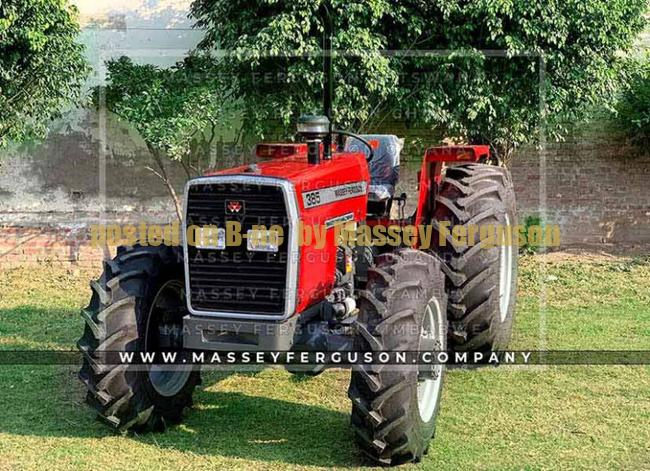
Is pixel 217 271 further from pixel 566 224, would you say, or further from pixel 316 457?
pixel 566 224

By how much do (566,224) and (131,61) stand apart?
6.08 metres

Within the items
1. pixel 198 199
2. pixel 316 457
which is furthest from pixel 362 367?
pixel 198 199

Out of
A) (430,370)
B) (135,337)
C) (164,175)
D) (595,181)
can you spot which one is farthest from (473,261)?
(595,181)

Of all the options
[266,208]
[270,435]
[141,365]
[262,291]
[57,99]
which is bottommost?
[270,435]

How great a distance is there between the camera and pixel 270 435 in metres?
4.68

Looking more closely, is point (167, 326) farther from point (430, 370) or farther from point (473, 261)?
point (473, 261)

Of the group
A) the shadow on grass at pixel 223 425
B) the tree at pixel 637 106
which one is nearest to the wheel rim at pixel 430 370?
the shadow on grass at pixel 223 425

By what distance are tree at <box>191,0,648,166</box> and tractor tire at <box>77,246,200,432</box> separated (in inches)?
180

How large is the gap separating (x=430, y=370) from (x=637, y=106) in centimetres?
767

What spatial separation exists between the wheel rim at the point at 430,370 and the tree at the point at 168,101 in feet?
18.5

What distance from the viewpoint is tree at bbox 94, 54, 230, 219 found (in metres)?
9.50

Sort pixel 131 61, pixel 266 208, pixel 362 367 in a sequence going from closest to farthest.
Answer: pixel 362 367 → pixel 266 208 → pixel 131 61

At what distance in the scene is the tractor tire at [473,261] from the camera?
5141 millimetres

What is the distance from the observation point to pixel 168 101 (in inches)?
376
